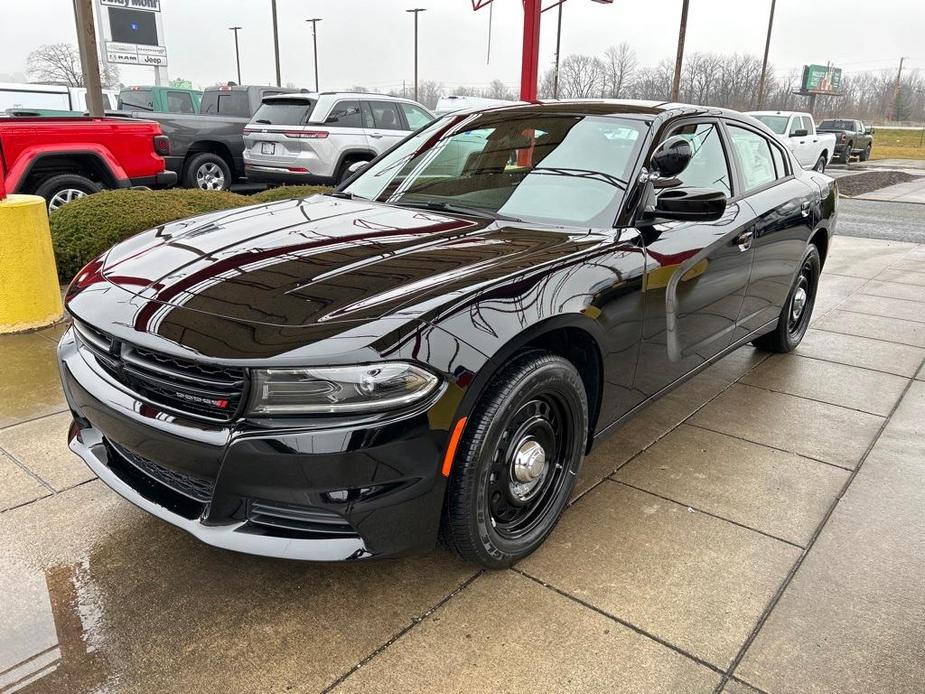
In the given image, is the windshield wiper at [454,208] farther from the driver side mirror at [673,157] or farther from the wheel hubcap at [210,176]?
the wheel hubcap at [210,176]

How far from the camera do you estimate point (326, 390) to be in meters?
2.06

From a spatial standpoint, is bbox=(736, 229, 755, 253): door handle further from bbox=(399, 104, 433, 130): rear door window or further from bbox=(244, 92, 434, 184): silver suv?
bbox=(399, 104, 433, 130): rear door window

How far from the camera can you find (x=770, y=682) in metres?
2.21

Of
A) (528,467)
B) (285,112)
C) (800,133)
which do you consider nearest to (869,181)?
(800,133)

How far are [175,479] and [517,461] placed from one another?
3.70 feet

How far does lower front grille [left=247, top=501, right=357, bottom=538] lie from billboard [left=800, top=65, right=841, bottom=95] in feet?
308

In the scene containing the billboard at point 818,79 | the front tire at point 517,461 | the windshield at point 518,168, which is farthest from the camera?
the billboard at point 818,79

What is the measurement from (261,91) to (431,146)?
12605mm

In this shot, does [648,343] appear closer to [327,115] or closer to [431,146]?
[431,146]

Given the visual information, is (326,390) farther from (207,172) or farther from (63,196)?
(207,172)

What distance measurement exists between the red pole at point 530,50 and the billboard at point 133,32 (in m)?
26.4

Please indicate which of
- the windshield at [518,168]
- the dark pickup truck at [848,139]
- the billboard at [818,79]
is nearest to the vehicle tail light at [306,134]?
the windshield at [518,168]

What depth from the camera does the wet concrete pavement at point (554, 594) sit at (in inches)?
86.7

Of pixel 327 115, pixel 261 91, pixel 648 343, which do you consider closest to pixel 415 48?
pixel 261 91
